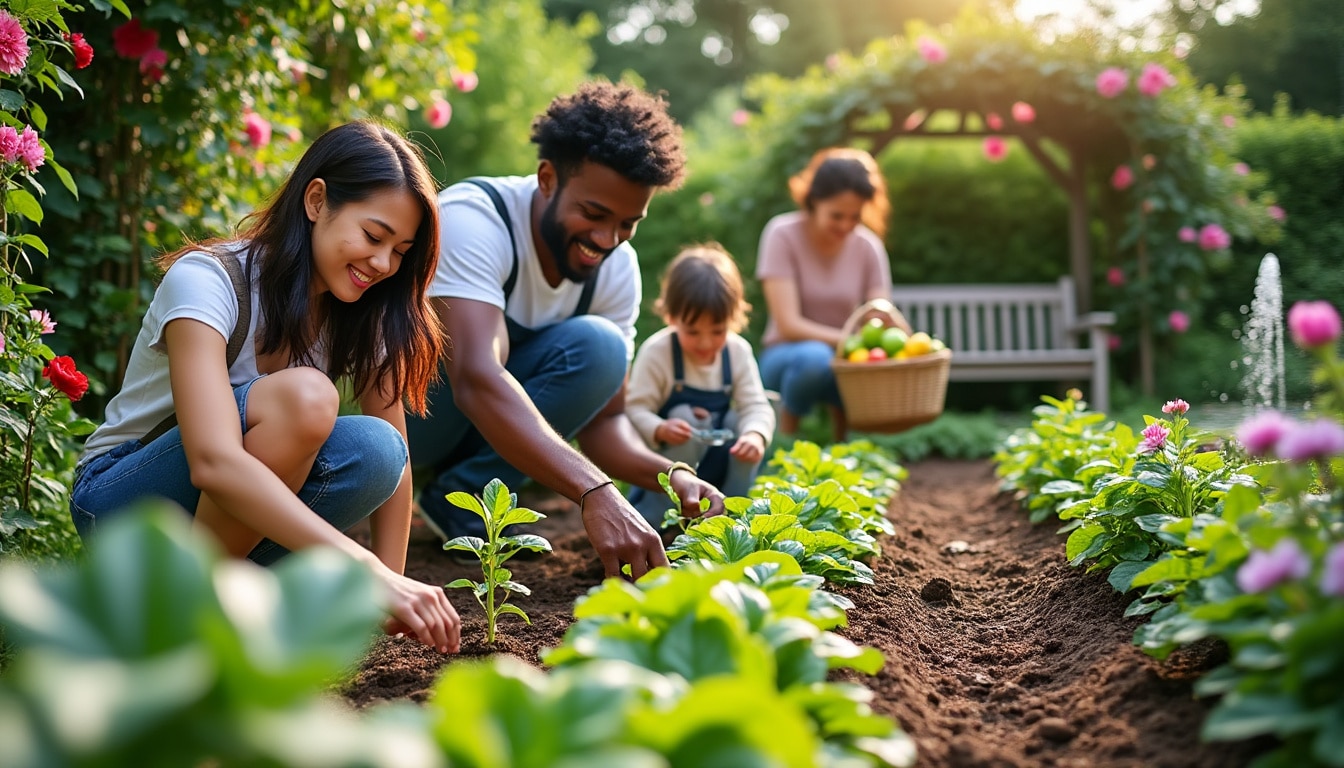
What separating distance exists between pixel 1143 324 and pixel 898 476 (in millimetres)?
4104

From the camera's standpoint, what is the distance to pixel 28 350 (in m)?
2.53

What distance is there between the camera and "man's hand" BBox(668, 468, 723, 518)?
266cm

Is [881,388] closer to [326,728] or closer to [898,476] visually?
[898,476]

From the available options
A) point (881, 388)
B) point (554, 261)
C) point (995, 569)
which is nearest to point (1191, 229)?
point (881, 388)

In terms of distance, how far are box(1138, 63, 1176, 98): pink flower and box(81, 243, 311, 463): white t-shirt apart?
21.4 feet

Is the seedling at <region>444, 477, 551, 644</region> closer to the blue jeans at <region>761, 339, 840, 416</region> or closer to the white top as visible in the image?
the white top

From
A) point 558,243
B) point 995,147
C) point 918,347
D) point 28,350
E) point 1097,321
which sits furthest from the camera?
point 995,147

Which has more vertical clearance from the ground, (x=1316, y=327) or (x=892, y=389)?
(x=1316, y=327)

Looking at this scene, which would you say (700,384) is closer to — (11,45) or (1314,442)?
(11,45)

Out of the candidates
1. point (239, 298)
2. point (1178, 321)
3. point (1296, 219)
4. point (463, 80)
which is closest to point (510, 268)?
point (239, 298)

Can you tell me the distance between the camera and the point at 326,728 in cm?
81

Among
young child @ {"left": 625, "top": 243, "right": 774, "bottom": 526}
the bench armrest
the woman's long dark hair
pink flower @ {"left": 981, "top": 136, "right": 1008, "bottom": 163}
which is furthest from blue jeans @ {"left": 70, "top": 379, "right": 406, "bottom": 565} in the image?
pink flower @ {"left": 981, "top": 136, "right": 1008, "bottom": 163}

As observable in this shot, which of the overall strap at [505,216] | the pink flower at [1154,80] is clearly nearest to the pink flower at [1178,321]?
the pink flower at [1154,80]

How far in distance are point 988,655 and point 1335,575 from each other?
1.19m
